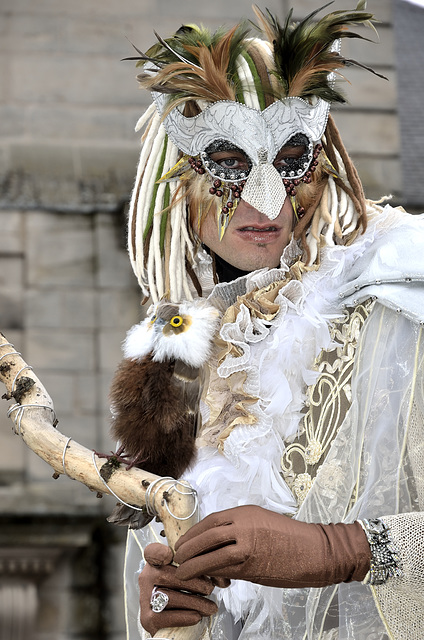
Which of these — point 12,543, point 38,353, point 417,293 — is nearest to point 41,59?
point 38,353

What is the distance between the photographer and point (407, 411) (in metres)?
1.80

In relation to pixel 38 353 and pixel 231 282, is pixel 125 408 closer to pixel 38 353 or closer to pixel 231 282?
pixel 231 282

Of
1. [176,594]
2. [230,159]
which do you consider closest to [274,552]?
[176,594]

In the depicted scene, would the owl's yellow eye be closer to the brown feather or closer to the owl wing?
the owl wing

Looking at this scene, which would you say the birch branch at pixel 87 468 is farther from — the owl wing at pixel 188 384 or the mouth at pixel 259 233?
the mouth at pixel 259 233

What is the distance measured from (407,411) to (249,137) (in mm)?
699

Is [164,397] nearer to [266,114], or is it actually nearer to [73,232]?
[266,114]

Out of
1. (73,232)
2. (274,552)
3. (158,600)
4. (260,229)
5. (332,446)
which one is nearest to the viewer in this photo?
(274,552)

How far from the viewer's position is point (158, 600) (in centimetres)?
174

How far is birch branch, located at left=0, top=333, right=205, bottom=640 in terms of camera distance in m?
1.74

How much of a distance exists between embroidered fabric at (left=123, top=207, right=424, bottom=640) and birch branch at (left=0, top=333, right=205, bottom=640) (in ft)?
0.74

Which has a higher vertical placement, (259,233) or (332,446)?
(259,233)

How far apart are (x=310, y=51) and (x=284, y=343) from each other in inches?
24.9

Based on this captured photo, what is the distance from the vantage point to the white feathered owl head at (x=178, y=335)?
76.0 inches
